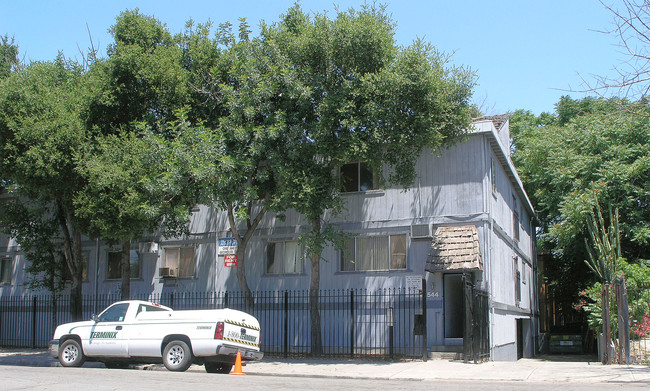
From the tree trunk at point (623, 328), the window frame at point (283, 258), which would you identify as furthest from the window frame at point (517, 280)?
the window frame at point (283, 258)

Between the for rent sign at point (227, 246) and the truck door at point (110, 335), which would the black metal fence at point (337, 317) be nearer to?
the for rent sign at point (227, 246)

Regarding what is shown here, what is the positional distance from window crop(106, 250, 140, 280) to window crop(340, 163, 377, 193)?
9.01 m

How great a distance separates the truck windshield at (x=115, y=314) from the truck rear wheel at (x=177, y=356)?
1.76 m

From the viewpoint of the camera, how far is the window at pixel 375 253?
19.4 m

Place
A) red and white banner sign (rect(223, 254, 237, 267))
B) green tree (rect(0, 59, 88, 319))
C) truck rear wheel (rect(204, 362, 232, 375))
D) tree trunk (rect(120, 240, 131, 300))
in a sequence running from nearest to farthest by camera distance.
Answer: truck rear wheel (rect(204, 362, 232, 375)) → green tree (rect(0, 59, 88, 319)) → red and white banner sign (rect(223, 254, 237, 267)) → tree trunk (rect(120, 240, 131, 300))

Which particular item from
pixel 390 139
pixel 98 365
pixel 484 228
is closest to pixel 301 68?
pixel 390 139

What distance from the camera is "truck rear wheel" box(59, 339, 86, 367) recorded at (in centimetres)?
1536

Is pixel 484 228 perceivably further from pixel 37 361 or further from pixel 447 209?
pixel 37 361

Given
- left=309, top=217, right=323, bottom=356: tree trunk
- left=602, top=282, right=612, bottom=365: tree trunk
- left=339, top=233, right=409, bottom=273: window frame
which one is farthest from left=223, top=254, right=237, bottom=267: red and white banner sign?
left=602, top=282, right=612, bottom=365: tree trunk

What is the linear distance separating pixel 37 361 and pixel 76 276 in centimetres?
504

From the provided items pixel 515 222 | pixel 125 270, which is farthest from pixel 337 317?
pixel 515 222

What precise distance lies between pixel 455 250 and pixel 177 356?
27.7 ft

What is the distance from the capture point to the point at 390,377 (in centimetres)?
1362

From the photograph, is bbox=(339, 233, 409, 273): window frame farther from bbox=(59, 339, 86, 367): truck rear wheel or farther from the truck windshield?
bbox=(59, 339, 86, 367): truck rear wheel
